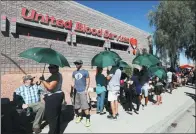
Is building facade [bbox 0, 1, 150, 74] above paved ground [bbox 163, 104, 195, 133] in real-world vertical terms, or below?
above

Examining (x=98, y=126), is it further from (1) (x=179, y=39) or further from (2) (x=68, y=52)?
(1) (x=179, y=39)

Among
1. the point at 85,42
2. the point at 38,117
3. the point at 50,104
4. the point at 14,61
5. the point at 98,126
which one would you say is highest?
the point at 85,42

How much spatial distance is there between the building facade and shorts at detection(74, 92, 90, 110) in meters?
6.24

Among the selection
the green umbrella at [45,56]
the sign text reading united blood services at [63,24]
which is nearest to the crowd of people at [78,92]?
the green umbrella at [45,56]

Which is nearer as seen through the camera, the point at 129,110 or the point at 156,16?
the point at 129,110

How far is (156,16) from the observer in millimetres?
28156

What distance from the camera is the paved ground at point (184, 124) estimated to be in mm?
7246

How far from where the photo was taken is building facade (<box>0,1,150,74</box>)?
500 inches

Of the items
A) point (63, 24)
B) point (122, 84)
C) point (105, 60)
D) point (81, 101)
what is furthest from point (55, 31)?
point (81, 101)

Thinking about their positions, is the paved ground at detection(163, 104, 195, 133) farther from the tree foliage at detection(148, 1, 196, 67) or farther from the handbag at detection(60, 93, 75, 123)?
the tree foliage at detection(148, 1, 196, 67)

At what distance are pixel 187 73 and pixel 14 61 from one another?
16.9 metres

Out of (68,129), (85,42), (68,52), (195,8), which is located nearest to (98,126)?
(68,129)

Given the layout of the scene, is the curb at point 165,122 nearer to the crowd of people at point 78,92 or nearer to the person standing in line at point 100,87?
the crowd of people at point 78,92

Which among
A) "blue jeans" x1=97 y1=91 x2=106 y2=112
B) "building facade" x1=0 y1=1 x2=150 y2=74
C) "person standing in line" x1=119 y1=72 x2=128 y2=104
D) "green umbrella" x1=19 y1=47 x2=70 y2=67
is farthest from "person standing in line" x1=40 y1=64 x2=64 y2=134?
"building facade" x1=0 y1=1 x2=150 y2=74
